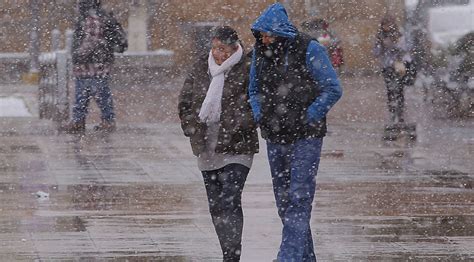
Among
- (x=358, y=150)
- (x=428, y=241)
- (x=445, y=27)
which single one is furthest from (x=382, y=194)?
(x=445, y=27)

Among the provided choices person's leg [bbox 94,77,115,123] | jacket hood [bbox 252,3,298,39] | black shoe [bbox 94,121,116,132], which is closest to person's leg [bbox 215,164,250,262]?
jacket hood [bbox 252,3,298,39]

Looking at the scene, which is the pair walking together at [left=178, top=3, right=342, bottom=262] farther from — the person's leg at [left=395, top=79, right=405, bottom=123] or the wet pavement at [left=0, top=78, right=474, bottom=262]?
the person's leg at [left=395, top=79, right=405, bottom=123]

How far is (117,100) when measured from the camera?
21844mm

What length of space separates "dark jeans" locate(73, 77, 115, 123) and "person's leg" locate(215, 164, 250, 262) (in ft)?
28.8

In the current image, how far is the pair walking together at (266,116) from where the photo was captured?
754 centimetres

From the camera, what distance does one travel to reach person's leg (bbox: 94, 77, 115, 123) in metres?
16.7

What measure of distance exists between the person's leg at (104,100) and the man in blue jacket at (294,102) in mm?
9234

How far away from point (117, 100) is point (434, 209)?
473 inches

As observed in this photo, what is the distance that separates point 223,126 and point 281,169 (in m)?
0.47

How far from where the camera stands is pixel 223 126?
7.89 metres

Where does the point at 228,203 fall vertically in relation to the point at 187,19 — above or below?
above

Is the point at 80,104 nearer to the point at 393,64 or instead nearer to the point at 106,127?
the point at 106,127

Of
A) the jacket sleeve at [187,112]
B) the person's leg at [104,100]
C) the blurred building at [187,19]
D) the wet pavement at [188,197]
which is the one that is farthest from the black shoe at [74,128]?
the blurred building at [187,19]

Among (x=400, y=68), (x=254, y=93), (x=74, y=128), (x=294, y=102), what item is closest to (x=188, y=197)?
(x=254, y=93)
